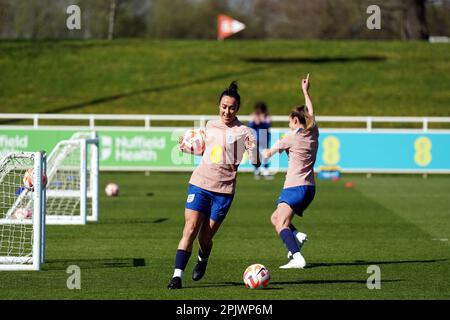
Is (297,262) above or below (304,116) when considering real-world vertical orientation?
below

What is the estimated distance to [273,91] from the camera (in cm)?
4828

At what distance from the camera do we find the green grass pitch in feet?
37.7

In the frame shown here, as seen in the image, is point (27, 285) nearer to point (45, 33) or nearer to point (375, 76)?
point (375, 76)

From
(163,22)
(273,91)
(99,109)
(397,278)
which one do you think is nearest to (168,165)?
(99,109)

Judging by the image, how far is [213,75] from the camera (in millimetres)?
50688

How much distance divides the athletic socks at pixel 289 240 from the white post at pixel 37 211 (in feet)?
9.90

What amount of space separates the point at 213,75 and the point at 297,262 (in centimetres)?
3767

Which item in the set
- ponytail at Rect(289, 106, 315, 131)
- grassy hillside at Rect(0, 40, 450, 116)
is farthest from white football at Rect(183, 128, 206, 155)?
grassy hillside at Rect(0, 40, 450, 116)

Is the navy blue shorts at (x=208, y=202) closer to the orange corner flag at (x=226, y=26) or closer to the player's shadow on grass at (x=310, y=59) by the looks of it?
the player's shadow on grass at (x=310, y=59)

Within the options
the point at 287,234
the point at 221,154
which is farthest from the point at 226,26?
the point at 221,154

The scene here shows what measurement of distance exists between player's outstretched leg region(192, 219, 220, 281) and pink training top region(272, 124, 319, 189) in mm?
1947

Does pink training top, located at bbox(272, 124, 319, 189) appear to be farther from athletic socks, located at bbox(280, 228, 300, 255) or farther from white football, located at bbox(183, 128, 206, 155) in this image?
white football, located at bbox(183, 128, 206, 155)

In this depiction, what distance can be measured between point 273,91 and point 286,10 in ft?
95.2

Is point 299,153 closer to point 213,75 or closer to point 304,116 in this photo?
point 304,116
